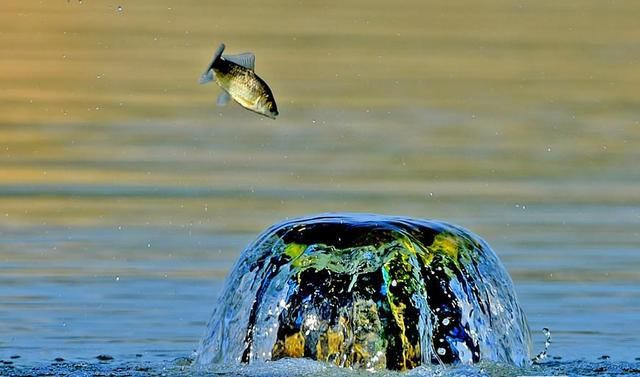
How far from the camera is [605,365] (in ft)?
29.9

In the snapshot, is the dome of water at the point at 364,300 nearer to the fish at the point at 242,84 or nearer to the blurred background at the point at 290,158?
the fish at the point at 242,84

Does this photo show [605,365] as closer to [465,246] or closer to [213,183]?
[465,246]

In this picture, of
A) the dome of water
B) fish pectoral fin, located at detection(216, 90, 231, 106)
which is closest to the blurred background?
the dome of water

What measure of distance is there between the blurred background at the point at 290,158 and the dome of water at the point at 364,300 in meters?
0.85

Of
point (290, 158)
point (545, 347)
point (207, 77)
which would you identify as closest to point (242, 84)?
point (207, 77)

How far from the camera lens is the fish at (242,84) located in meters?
9.16

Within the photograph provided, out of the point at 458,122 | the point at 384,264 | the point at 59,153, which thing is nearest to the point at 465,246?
the point at 384,264

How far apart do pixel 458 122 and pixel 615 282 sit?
6433 millimetres

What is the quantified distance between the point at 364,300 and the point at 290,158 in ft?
22.6

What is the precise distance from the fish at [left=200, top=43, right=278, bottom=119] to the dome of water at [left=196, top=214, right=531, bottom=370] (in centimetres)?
67

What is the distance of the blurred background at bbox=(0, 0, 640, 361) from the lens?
10750 millimetres

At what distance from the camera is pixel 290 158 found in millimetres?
15352

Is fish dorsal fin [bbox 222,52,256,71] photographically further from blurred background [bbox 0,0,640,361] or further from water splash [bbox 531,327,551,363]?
water splash [bbox 531,327,551,363]

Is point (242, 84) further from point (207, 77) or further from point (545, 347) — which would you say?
point (545, 347)
